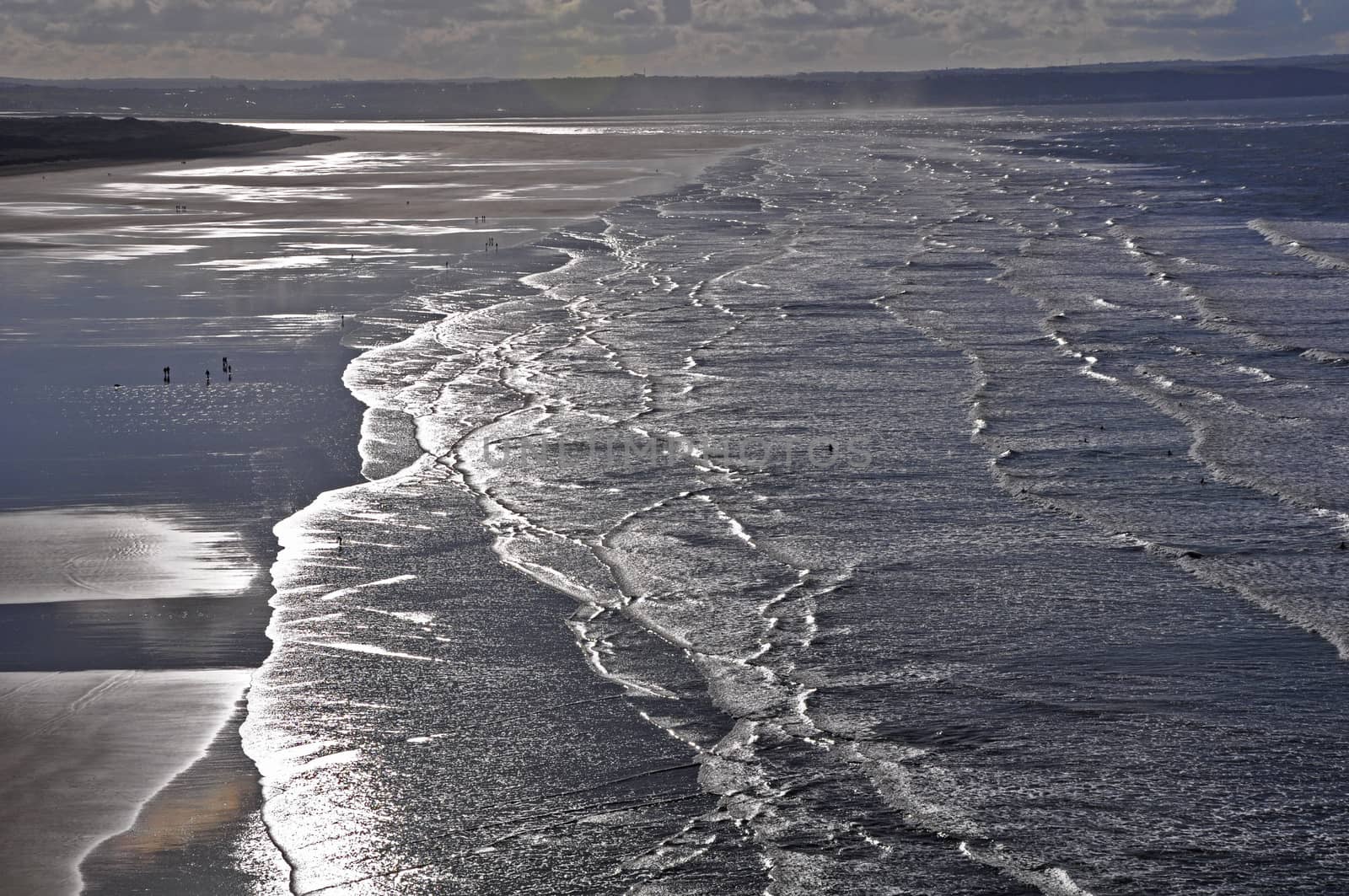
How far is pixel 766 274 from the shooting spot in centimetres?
2959

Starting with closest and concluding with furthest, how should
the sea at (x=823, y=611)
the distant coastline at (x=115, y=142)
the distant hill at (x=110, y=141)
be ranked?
1. the sea at (x=823, y=611)
2. the distant coastline at (x=115, y=142)
3. the distant hill at (x=110, y=141)

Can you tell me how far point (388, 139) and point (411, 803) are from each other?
4450 inches

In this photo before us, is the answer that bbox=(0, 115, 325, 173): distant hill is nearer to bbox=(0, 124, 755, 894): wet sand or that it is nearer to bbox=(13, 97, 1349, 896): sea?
bbox=(0, 124, 755, 894): wet sand

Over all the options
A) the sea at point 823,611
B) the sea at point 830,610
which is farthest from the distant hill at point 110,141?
the sea at point 830,610

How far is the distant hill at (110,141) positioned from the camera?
77.3 metres

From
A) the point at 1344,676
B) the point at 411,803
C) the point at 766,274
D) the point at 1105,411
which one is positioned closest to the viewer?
the point at 411,803

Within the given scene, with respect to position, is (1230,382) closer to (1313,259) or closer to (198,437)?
(198,437)

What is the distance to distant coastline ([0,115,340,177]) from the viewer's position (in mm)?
75250

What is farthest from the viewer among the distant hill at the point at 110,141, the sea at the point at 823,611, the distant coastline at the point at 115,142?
the distant hill at the point at 110,141

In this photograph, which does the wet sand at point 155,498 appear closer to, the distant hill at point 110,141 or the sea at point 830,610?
the sea at point 830,610

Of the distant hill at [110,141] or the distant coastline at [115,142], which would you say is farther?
the distant hill at [110,141]

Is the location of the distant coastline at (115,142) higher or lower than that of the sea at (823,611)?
lower

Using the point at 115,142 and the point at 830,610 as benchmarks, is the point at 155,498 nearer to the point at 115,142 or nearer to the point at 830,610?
the point at 830,610

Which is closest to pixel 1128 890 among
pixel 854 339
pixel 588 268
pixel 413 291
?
pixel 854 339
